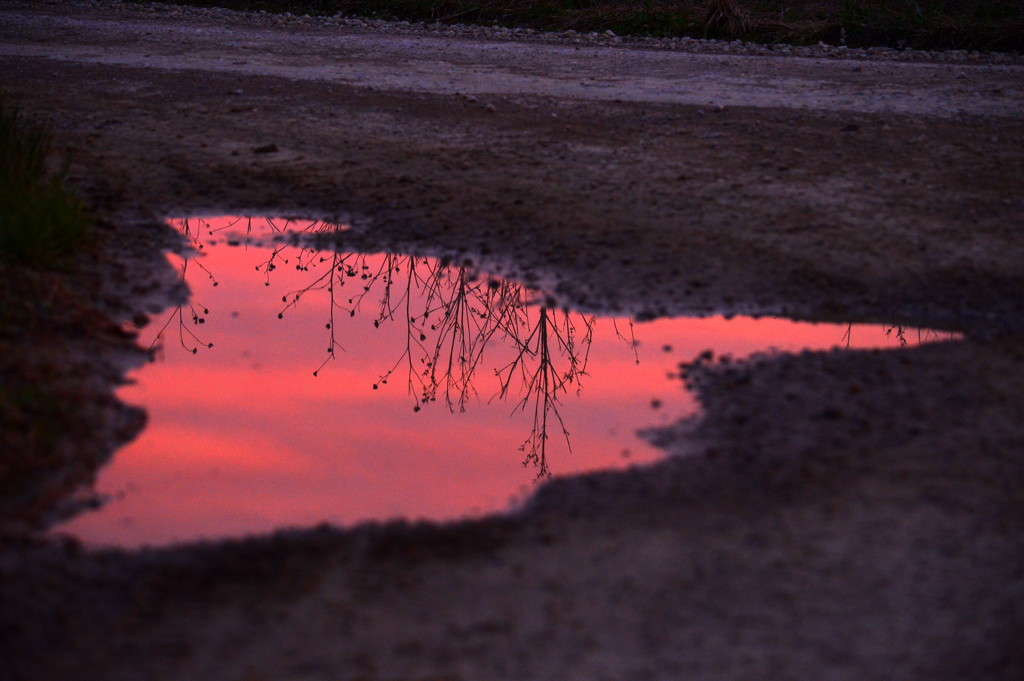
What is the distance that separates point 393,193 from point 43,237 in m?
2.25

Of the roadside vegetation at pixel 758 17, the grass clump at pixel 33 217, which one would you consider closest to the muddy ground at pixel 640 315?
the grass clump at pixel 33 217

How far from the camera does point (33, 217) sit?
5.30 meters

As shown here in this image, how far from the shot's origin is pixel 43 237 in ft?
17.4

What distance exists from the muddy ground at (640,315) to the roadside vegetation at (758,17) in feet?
7.61

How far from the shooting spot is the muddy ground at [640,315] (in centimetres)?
289

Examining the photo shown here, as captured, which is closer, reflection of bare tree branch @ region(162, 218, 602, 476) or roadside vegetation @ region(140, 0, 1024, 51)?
reflection of bare tree branch @ region(162, 218, 602, 476)

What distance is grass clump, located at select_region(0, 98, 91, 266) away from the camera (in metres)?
5.21

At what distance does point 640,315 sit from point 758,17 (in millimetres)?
10931

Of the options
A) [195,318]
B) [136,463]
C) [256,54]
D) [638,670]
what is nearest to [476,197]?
[195,318]

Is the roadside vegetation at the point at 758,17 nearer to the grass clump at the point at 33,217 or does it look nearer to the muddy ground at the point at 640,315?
the muddy ground at the point at 640,315

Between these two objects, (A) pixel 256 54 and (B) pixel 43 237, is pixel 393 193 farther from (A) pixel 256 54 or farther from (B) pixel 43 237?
(A) pixel 256 54

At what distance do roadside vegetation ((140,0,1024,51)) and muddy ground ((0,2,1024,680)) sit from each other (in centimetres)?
232

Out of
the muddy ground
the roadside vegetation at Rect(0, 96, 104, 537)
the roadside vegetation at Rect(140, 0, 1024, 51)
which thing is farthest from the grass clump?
the roadside vegetation at Rect(140, 0, 1024, 51)

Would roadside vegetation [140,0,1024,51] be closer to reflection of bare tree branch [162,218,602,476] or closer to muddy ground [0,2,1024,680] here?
muddy ground [0,2,1024,680]
